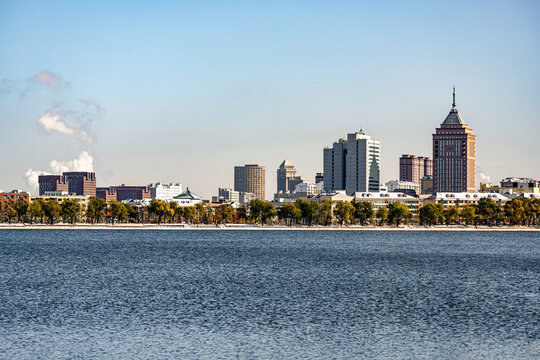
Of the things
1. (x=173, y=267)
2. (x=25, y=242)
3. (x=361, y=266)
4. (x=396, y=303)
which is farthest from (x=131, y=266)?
(x=25, y=242)

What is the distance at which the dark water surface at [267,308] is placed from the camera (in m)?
47.6

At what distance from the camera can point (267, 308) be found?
210ft

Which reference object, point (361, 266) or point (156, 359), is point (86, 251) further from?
point (156, 359)

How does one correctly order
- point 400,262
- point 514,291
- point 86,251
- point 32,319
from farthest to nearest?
1. point 86,251
2. point 400,262
3. point 514,291
4. point 32,319

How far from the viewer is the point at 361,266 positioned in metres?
110

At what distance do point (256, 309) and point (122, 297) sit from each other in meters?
13.8

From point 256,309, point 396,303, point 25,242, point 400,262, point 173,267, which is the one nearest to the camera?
point 256,309

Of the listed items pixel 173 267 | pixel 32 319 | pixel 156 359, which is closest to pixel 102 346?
pixel 156 359

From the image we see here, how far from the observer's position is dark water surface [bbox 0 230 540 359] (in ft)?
156

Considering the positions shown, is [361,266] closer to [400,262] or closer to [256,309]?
[400,262]

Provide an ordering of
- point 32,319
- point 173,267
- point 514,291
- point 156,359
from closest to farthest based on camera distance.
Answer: point 156,359, point 32,319, point 514,291, point 173,267

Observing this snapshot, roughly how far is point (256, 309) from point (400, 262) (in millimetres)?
60194

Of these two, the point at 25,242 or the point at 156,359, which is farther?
the point at 25,242

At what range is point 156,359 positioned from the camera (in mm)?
43938
